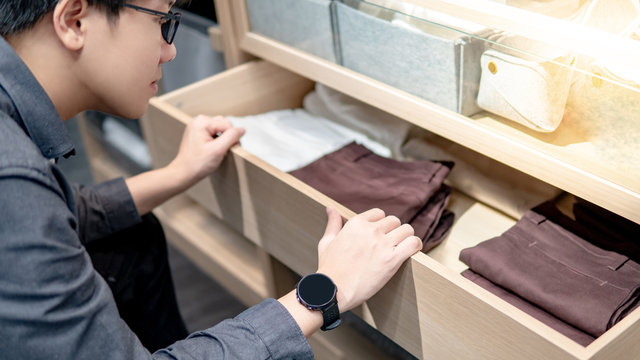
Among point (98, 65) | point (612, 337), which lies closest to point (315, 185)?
point (98, 65)

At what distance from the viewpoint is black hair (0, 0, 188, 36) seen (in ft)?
2.04

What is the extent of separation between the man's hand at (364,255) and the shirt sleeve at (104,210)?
428 millimetres

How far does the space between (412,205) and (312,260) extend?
0.17m

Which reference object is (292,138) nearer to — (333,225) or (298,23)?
(298,23)

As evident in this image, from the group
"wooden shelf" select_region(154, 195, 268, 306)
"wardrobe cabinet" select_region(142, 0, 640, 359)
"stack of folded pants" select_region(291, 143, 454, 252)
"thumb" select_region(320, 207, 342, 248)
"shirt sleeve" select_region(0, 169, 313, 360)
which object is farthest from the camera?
"wooden shelf" select_region(154, 195, 268, 306)

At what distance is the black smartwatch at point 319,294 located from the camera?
2.34 ft

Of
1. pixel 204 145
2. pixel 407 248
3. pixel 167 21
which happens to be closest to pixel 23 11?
pixel 167 21

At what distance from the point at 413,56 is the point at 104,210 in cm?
57

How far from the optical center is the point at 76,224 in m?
0.67

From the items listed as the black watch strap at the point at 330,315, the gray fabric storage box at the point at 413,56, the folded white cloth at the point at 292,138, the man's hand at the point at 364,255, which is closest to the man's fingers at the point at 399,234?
the man's hand at the point at 364,255

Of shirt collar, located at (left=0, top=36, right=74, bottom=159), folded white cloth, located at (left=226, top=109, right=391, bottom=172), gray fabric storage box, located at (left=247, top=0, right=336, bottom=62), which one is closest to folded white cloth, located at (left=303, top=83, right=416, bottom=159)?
folded white cloth, located at (left=226, top=109, right=391, bottom=172)

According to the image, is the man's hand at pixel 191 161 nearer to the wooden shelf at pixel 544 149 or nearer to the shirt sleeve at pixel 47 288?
the wooden shelf at pixel 544 149

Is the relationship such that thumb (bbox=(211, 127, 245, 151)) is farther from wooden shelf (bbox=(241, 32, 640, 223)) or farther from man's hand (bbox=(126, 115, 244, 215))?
wooden shelf (bbox=(241, 32, 640, 223))

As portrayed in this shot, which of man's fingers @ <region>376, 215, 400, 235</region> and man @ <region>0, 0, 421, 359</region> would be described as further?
man's fingers @ <region>376, 215, 400, 235</region>
